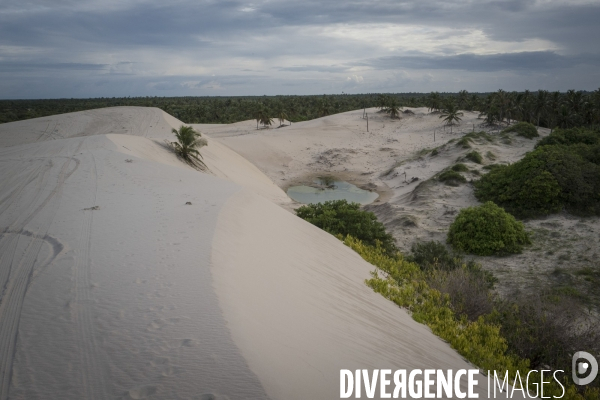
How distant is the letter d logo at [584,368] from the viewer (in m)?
6.77

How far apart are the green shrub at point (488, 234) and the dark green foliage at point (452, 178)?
842cm

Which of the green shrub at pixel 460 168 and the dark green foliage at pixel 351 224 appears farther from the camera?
the green shrub at pixel 460 168

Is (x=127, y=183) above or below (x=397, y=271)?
above

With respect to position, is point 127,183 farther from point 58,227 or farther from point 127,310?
point 127,310

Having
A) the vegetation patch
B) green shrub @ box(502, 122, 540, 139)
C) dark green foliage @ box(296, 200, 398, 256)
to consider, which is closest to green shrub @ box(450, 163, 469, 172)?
green shrub @ box(502, 122, 540, 139)

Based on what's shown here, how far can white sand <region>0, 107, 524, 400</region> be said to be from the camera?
367 cm

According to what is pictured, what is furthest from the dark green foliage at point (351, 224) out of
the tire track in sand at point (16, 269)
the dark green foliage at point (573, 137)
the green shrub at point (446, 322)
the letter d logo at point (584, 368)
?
the dark green foliage at point (573, 137)

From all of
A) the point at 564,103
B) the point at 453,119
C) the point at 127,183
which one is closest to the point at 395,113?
the point at 453,119

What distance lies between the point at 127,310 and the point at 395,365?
129 inches

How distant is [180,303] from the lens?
4.91m

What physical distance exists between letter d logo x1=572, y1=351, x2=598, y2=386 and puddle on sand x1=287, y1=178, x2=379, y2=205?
71.5 ft

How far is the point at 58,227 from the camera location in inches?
323

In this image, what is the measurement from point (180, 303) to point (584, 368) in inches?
268

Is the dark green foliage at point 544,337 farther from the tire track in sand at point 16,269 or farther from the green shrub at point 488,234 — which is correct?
the green shrub at point 488,234
